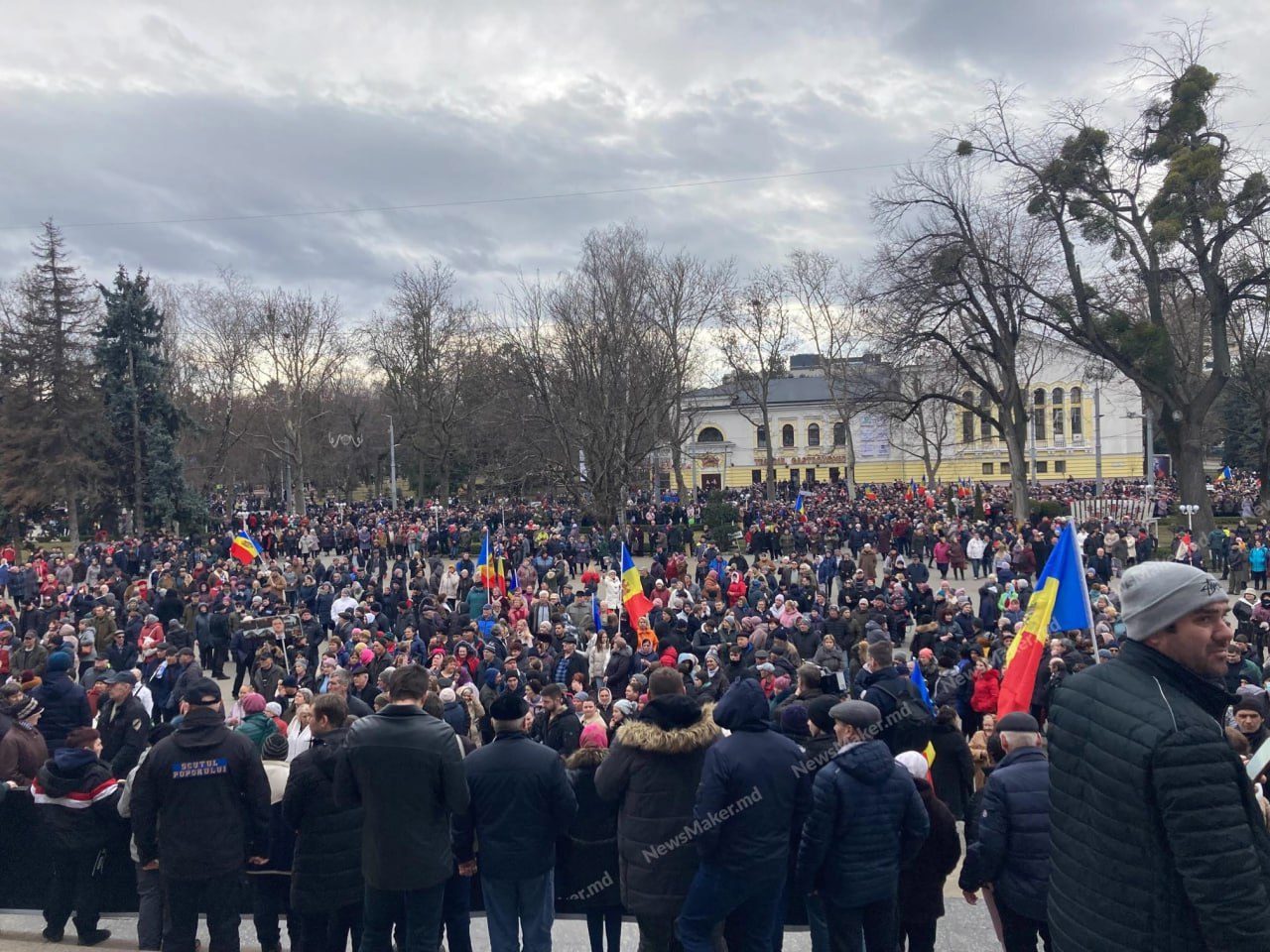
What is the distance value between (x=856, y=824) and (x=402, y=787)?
2.06 metres

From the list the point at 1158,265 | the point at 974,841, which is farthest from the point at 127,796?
the point at 1158,265

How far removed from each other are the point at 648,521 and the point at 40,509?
83.8 feet

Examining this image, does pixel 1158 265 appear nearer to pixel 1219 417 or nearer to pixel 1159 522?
pixel 1159 522

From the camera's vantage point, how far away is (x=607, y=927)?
5.46m

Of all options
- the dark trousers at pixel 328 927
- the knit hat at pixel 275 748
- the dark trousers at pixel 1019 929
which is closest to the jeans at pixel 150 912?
the knit hat at pixel 275 748

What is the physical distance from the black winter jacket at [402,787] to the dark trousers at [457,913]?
0.67m

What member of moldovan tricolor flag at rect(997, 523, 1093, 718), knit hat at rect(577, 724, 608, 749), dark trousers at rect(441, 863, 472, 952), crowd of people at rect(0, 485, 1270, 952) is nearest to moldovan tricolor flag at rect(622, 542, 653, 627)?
crowd of people at rect(0, 485, 1270, 952)

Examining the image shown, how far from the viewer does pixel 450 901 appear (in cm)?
512

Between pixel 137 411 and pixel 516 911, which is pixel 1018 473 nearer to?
pixel 516 911

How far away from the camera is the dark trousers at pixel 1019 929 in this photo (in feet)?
14.4

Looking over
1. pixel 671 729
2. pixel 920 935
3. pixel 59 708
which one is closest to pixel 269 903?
pixel 671 729

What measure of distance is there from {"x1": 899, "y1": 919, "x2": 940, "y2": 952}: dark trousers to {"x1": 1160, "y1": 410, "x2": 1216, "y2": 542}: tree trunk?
27227mm

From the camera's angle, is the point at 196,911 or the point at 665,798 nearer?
the point at 665,798

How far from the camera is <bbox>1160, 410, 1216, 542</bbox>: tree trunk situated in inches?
1121
